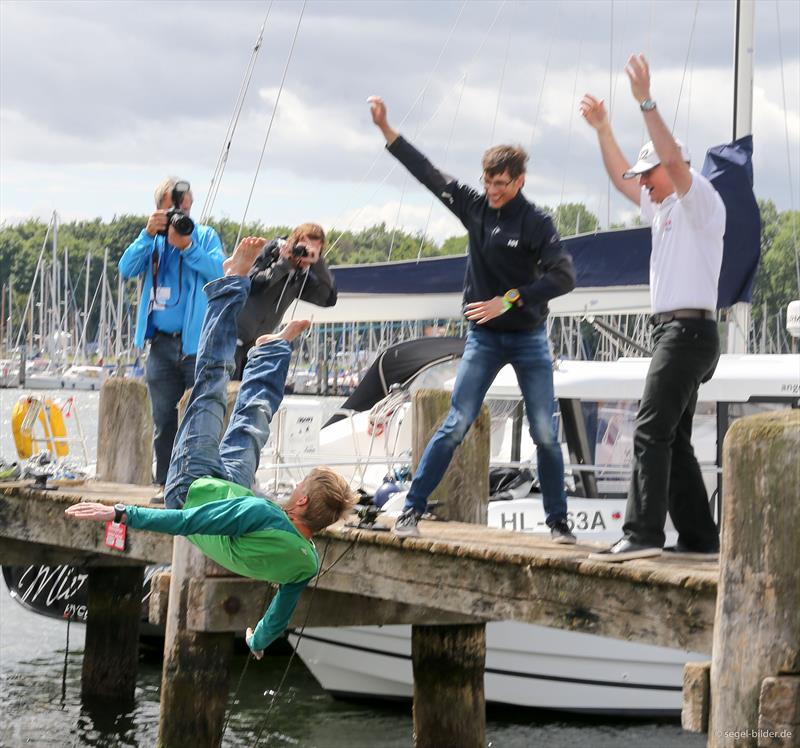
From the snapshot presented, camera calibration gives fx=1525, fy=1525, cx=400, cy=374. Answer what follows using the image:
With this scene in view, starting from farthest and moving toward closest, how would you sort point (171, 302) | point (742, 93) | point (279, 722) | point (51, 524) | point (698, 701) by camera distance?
1. point (742, 93)
2. point (279, 722)
3. point (51, 524)
4. point (171, 302)
5. point (698, 701)

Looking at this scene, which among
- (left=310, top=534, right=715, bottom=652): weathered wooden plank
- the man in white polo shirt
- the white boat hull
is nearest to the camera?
(left=310, top=534, right=715, bottom=652): weathered wooden plank

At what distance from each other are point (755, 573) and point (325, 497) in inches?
81.7

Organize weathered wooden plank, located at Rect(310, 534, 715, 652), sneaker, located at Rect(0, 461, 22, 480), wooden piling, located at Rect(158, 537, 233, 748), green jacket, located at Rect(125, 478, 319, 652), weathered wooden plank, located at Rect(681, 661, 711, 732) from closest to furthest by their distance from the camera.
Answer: weathered wooden plank, located at Rect(681, 661, 711, 732) → weathered wooden plank, located at Rect(310, 534, 715, 652) → green jacket, located at Rect(125, 478, 319, 652) → wooden piling, located at Rect(158, 537, 233, 748) → sneaker, located at Rect(0, 461, 22, 480)

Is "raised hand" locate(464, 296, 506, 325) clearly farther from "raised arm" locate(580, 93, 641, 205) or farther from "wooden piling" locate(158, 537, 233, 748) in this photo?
"wooden piling" locate(158, 537, 233, 748)

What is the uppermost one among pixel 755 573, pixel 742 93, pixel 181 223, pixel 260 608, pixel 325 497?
pixel 742 93

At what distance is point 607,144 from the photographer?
25.0ft

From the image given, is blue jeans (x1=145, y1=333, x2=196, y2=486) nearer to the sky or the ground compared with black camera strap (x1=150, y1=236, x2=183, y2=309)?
nearer to the ground

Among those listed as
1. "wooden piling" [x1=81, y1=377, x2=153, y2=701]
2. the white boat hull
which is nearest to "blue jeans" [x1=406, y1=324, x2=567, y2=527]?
the white boat hull

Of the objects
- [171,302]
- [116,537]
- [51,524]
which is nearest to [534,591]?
[116,537]

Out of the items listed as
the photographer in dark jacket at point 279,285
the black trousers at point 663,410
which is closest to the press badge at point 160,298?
the photographer in dark jacket at point 279,285

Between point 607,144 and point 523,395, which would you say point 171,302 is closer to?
point 523,395

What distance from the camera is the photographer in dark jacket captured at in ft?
31.0

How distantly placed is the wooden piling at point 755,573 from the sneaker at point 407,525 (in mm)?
2550

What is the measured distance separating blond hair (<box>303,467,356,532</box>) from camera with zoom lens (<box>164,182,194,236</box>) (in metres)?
3.04
